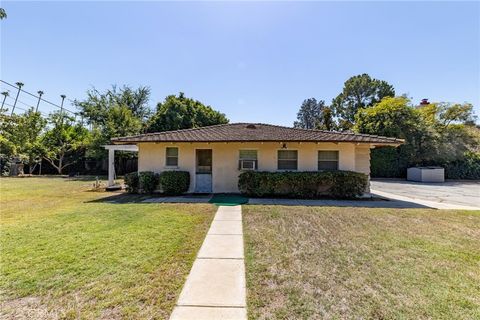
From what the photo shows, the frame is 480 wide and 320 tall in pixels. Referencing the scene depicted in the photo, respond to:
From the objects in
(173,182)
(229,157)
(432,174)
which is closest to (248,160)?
(229,157)

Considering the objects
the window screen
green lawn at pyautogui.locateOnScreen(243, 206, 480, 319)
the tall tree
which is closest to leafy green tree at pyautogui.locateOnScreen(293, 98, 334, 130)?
the tall tree

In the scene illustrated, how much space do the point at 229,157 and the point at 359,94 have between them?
111 ft

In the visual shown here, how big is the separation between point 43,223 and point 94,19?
9.13 meters

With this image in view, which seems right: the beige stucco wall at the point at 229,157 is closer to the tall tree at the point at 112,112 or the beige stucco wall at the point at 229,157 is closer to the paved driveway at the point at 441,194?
the paved driveway at the point at 441,194

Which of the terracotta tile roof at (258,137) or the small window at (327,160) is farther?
the small window at (327,160)

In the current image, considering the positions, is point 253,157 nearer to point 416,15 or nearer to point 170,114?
point 416,15

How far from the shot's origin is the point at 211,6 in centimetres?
945

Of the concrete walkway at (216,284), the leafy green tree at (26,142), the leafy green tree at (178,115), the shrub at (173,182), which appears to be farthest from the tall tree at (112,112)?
the concrete walkway at (216,284)

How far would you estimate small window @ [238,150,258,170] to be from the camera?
12383 millimetres

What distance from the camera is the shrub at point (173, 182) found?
11539 millimetres

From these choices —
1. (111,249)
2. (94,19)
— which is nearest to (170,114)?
(94,19)

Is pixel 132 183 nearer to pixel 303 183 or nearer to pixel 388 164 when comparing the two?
pixel 303 183

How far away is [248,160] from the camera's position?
12.4m

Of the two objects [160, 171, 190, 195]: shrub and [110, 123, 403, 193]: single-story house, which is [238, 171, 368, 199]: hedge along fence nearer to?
[110, 123, 403, 193]: single-story house
